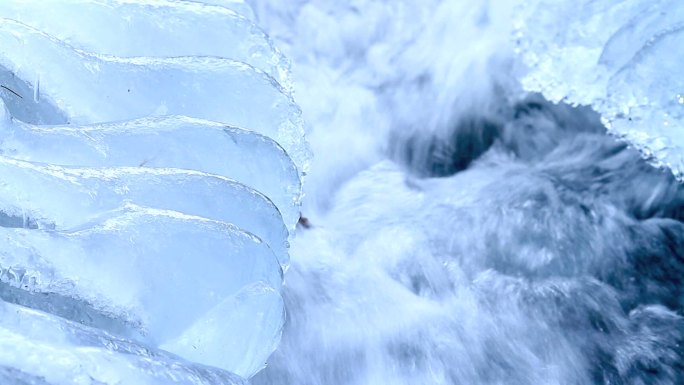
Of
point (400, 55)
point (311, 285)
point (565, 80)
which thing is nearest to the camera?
point (311, 285)

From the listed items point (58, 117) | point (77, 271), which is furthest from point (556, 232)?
point (77, 271)

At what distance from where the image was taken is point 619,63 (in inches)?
107

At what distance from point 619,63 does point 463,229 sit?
0.74m

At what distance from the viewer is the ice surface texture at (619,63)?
2537 mm

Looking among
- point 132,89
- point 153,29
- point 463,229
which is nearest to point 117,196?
point 132,89

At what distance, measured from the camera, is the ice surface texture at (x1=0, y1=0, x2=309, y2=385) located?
4.26 feet

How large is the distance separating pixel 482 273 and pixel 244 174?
1.26 m

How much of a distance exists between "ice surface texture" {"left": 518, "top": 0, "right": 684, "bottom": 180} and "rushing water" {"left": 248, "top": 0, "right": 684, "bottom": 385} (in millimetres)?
366

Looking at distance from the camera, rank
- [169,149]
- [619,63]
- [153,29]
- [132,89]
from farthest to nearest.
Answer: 1. [619,63]
2. [153,29]
3. [132,89]
4. [169,149]

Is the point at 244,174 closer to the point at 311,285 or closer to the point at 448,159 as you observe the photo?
the point at 311,285

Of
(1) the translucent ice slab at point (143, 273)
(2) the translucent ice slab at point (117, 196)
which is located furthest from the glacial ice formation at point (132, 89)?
(1) the translucent ice slab at point (143, 273)

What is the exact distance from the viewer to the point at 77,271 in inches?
53.4

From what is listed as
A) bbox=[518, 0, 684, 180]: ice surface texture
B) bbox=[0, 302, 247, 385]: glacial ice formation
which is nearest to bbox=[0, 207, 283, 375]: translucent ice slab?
bbox=[0, 302, 247, 385]: glacial ice formation

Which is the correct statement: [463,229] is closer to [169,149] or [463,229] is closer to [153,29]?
[153,29]
